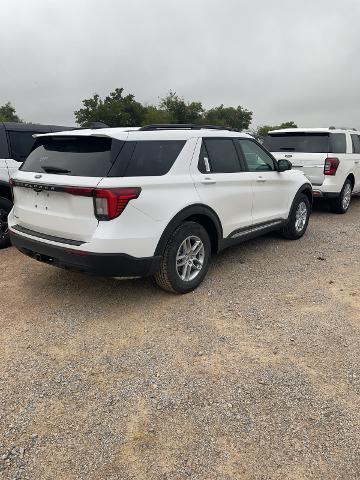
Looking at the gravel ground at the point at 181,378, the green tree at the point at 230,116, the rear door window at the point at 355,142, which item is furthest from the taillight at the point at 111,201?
the green tree at the point at 230,116

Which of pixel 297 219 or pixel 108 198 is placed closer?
pixel 108 198

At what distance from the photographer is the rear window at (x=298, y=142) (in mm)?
7750

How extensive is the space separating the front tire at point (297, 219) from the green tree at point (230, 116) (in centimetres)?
5564

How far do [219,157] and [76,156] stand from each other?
166cm

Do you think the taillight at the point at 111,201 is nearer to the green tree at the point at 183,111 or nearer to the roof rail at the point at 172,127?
the roof rail at the point at 172,127

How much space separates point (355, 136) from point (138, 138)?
6.92m

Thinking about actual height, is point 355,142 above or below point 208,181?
above

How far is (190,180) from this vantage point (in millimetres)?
4023

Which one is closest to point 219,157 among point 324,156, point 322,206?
point 324,156

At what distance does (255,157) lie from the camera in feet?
16.9

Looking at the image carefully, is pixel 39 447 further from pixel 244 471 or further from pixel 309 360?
pixel 309 360

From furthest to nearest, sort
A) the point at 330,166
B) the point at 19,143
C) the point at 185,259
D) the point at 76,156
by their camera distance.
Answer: the point at 330,166
the point at 19,143
the point at 185,259
the point at 76,156

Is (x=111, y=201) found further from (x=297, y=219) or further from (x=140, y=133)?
(x=297, y=219)

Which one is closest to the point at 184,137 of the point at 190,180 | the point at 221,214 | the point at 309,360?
the point at 190,180
